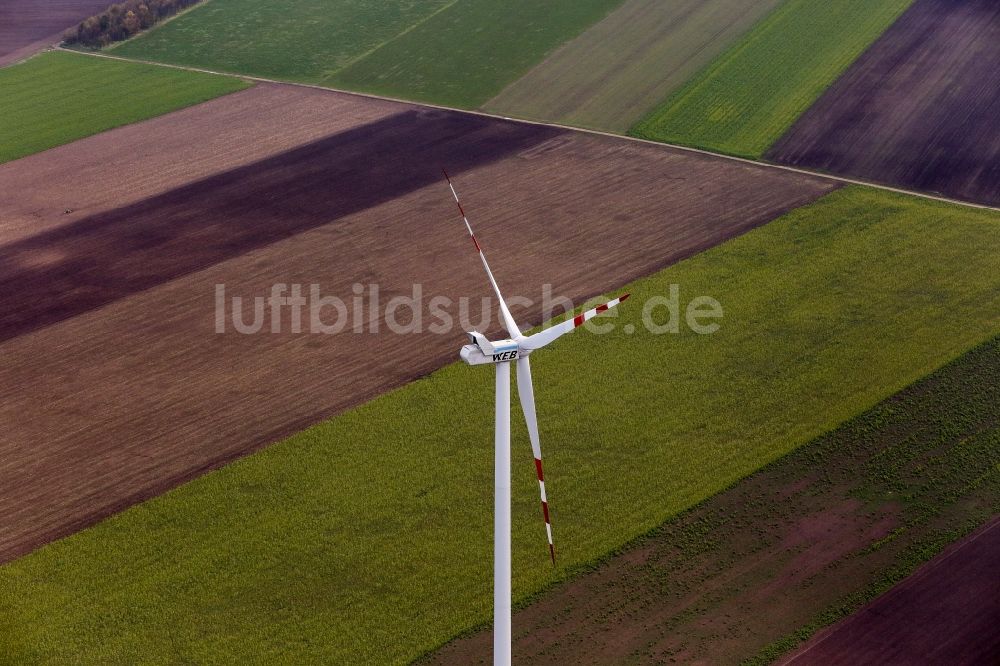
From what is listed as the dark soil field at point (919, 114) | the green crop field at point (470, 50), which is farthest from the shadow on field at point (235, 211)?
the dark soil field at point (919, 114)

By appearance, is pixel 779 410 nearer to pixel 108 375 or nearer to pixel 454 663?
pixel 454 663

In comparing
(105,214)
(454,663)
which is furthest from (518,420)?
(105,214)

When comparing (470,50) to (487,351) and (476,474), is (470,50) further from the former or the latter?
(487,351)

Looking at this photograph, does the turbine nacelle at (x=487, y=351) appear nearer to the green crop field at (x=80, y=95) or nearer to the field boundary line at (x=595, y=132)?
the field boundary line at (x=595, y=132)

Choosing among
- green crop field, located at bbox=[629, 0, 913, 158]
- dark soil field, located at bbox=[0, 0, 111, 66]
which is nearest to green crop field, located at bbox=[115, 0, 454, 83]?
dark soil field, located at bbox=[0, 0, 111, 66]

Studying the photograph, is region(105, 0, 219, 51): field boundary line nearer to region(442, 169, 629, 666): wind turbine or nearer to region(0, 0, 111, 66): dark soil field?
region(0, 0, 111, 66): dark soil field

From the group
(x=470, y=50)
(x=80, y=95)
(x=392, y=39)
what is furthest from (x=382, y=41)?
(x=80, y=95)
